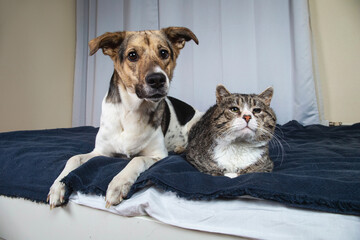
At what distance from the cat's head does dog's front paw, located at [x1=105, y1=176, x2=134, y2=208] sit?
533 millimetres

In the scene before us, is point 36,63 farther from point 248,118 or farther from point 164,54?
point 248,118

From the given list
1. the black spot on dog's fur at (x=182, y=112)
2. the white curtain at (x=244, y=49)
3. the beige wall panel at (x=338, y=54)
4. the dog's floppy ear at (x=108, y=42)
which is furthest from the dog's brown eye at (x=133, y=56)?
the beige wall panel at (x=338, y=54)

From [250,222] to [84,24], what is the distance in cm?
480

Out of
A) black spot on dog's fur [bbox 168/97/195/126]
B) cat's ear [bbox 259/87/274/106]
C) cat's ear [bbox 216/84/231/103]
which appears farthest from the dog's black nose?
black spot on dog's fur [bbox 168/97/195/126]

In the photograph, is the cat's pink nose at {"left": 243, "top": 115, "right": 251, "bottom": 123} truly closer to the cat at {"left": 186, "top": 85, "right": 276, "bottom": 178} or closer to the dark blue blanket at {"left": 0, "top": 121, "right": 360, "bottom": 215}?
the cat at {"left": 186, "top": 85, "right": 276, "bottom": 178}

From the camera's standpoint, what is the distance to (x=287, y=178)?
0.95m

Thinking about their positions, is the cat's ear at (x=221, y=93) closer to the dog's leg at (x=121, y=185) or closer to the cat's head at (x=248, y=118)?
the cat's head at (x=248, y=118)

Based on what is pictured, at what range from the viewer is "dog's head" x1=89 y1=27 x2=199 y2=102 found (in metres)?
1.39

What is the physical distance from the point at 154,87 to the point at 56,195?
0.71m

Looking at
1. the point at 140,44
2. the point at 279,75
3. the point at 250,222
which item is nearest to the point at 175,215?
the point at 250,222

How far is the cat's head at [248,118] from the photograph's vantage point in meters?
1.20

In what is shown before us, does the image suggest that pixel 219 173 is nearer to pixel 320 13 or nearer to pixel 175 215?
pixel 175 215

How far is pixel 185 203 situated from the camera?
971 mm

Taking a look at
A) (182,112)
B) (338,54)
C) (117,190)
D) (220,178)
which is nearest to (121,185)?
(117,190)
